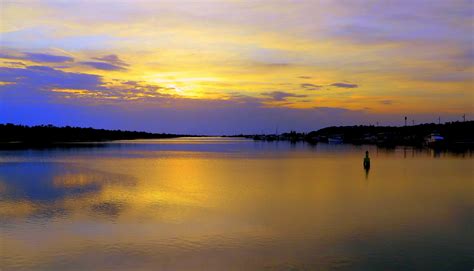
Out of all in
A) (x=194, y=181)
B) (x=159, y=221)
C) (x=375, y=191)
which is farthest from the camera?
(x=194, y=181)

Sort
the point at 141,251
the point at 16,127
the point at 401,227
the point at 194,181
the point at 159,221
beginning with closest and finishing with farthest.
A: the point at 141,251, the point at 401,227, the point at 159,221, the point at 194,181, the point at 16,127

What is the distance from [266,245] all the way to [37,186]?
1513 cm

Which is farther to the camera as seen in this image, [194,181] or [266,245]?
[194,181]

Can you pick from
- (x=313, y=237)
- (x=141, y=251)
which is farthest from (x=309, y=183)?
(x=141, y=251)

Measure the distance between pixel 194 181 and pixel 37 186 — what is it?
26.2 ft

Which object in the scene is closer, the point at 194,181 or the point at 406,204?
the point at 406,204

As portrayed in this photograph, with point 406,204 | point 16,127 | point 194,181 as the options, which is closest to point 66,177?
point 194,181

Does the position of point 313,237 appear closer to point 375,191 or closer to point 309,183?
point 375,191

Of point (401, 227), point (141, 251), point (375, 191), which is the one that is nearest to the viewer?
point (141, 251)

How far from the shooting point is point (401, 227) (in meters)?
13.1

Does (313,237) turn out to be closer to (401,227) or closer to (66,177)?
(401,227)

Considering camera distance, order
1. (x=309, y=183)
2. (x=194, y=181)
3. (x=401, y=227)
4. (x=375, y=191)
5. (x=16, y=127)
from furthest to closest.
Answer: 1. (x=16, y=127)
2. (x=194, y=181)
3. (x=309, y=183)
4. (x=375, y=191)
5. (x=401, y=227)

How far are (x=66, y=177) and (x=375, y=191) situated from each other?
16868 mm

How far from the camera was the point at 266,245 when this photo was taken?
441 inches
